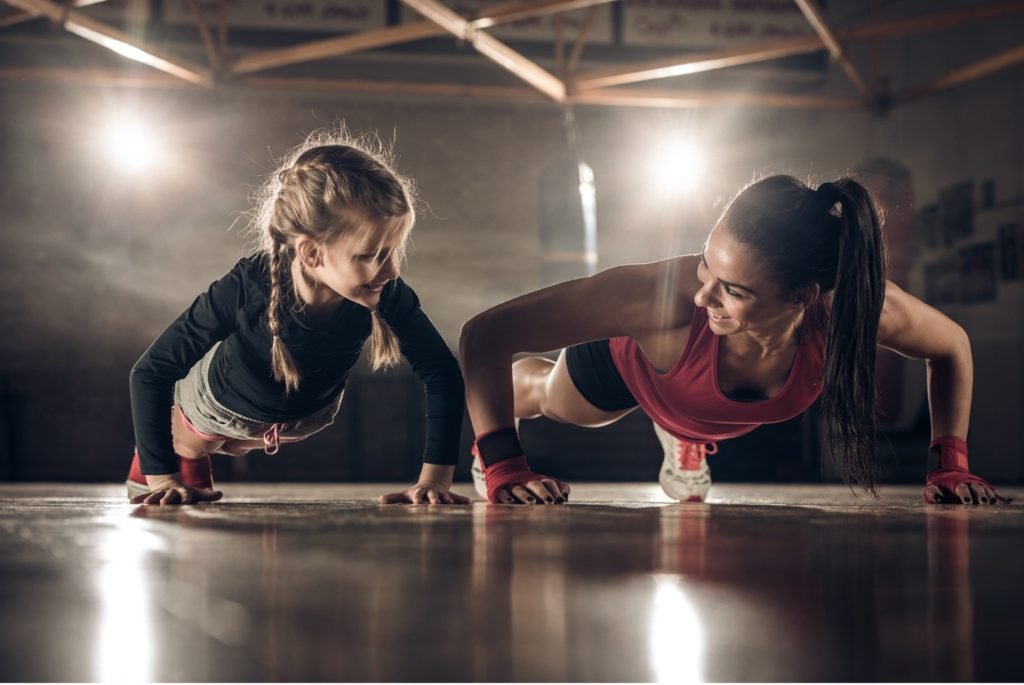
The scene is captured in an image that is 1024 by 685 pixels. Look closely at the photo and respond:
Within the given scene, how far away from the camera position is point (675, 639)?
459 mm

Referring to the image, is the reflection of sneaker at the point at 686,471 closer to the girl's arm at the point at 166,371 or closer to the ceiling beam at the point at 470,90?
the girl's arm at the point at 166,371

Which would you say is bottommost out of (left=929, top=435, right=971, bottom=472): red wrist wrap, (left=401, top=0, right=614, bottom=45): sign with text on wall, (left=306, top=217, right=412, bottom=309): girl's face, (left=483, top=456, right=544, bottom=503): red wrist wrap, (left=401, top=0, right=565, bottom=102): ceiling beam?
(left=483, top=456, right=544, bottom=503): red wrist wrap

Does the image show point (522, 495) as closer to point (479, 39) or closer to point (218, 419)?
point (218, 419)

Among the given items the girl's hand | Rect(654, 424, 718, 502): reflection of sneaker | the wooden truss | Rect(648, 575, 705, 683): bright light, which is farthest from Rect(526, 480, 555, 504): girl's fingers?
the wooden truss

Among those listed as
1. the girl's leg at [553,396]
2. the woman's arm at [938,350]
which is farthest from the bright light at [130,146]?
the woman's arm at [938,350]

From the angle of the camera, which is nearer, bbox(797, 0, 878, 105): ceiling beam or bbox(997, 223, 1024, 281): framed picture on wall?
bbox(797, 0, 878, 105): ceiling beam

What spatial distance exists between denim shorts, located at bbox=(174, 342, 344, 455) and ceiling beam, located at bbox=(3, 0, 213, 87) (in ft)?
8.21

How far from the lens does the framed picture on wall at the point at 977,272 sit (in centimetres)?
540

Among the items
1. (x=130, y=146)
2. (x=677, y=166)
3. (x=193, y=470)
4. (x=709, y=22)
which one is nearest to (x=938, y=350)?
(x=193, y=470)

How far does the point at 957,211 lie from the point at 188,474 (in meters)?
5.02

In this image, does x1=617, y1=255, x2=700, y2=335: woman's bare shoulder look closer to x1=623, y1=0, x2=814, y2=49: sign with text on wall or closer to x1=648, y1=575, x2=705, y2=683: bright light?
x1=648, y1=575, x2=705, y2=683: bright light

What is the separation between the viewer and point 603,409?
1901 millimetres

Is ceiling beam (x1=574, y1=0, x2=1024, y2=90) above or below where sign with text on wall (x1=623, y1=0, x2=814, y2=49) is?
below

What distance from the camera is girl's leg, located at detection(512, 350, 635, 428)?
1.91 meters
